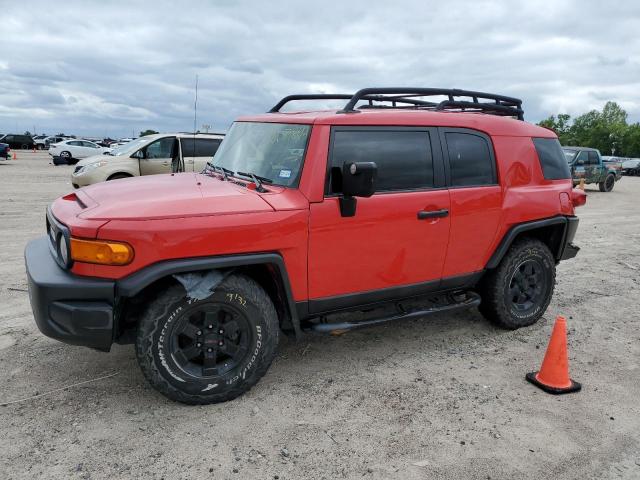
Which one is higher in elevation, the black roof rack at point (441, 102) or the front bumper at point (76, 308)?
the black roof rack at point (441, 102)

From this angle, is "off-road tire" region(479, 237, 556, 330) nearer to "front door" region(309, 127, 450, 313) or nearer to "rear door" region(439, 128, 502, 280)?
"rear door" region(439, 128, 502, 280)

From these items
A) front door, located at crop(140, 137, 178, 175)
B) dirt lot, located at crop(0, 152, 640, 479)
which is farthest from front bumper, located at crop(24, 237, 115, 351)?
front door, located at crop(140, 137, 178, 175)

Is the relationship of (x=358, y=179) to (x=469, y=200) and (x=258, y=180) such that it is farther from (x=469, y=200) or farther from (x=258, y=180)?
(x=469, y=200)

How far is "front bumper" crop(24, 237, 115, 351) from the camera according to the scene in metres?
2.96

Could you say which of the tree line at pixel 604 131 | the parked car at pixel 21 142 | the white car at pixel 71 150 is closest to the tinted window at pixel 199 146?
the white car at pixel 71 150

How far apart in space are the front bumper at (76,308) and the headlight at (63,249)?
0.10 m

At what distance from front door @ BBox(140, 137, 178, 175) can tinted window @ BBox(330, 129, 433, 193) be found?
9.24 metres

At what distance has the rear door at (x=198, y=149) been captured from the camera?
1181 cm

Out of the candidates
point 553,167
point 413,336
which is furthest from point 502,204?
point 413,336

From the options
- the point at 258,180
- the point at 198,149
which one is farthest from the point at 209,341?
the point at 198,149

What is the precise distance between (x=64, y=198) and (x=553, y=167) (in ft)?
14.0

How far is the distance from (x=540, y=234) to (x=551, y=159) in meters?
0.72

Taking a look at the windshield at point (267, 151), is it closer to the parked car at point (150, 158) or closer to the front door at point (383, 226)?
the front door at point (383, 226)

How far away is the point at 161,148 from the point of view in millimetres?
12289
